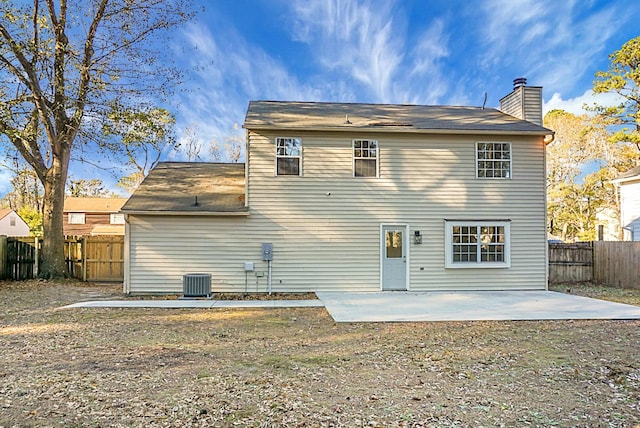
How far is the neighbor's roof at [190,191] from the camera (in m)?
10.9

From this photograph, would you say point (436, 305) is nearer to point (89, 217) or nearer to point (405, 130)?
point (405, 130)

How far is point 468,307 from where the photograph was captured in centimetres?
898

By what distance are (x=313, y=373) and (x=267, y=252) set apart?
670 cm

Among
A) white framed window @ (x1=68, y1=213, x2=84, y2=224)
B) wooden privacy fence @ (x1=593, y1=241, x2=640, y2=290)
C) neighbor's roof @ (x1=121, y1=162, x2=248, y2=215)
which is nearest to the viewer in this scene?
neighbor's roof @ (x1=121, y1=162, x2=248, y2=215)

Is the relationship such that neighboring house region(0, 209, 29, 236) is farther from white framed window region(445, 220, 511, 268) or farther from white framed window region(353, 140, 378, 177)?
white framed window region(445, 220, 511, 268)

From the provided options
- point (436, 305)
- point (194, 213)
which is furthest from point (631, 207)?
point (194, 213)

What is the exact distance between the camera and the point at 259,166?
11.3 metres

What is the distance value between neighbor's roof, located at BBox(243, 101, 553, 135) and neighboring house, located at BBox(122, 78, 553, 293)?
0.08 m

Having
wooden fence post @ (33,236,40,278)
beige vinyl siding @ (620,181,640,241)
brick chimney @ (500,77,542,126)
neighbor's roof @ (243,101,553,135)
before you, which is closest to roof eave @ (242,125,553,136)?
neighbor's roof @ (243,101,553,135)

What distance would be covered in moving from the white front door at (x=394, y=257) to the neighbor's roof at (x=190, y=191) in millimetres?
4009

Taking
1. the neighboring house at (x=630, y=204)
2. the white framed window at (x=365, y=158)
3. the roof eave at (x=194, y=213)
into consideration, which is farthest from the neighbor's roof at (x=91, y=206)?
the neighboring house at (x=630, y=204)

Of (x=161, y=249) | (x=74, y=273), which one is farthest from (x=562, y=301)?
(x=74, y=273)

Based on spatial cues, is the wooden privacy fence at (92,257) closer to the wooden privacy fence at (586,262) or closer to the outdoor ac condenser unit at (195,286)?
the outdoor ac condenser unit at (195,286)

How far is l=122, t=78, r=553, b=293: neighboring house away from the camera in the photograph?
1105cm
